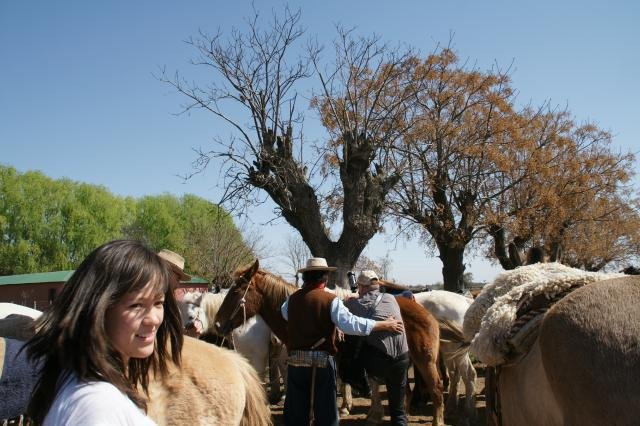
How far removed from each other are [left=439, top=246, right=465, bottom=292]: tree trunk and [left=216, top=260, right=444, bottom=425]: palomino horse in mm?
13713

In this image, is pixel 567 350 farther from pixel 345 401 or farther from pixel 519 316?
pixel 345 401

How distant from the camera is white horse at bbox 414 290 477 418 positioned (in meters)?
7.74

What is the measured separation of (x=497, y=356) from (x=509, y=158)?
19304 mm

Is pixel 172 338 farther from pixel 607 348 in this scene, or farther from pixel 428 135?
pixel 428 135

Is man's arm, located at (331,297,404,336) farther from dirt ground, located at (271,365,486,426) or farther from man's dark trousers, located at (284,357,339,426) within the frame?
dirt ground, located at (271,365,486,426)

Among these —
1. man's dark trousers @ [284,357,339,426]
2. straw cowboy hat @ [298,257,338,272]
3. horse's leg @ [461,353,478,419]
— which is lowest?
horse's leg @ [461,353,478,419]

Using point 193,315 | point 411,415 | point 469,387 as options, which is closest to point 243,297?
point 193,315

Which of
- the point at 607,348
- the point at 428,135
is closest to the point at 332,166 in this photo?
the point at 428,135

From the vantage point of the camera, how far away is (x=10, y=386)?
10.5 ft

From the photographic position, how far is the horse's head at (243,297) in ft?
22.9

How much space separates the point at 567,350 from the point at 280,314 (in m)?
5.22

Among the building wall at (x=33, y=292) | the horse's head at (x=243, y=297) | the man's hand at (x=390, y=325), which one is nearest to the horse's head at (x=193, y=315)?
the horse's head at (x=243, y=297)

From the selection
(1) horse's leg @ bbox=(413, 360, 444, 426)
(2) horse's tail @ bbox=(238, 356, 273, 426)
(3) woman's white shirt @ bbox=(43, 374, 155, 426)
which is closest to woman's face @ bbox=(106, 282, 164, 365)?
(3) woman's white shirt @ bbox=(43, 374, 155, 426)

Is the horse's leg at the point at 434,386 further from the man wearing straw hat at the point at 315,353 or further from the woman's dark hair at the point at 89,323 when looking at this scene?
the woman's dark hair at the point at 89,323
